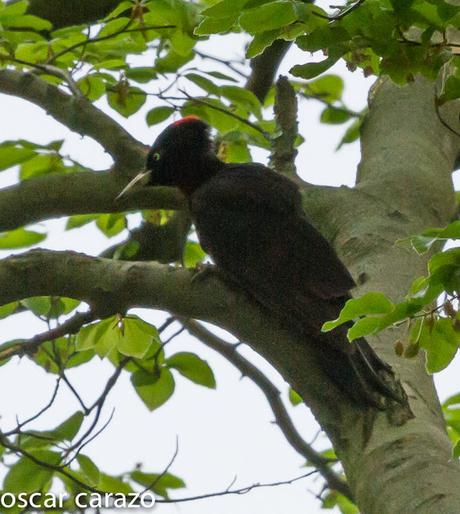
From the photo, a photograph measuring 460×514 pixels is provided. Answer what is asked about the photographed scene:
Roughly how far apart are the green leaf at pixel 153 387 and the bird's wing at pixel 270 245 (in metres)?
0.59

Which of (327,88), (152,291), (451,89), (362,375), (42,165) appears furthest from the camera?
(327,88)

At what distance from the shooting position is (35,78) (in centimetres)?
443

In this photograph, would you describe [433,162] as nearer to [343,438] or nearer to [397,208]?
[397,208]

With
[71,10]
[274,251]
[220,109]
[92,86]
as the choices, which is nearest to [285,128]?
[220,109]

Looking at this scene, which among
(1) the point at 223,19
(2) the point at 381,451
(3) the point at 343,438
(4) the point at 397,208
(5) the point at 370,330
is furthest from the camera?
(4) the point at 397,208

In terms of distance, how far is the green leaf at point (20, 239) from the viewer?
4340mm

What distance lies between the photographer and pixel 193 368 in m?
4.24

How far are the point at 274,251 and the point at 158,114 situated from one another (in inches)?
48.0

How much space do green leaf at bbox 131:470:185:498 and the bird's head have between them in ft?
4.18

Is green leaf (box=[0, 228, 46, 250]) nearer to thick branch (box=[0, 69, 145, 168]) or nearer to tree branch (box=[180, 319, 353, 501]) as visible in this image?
thick branch (box=[0, 69, 145, 168])

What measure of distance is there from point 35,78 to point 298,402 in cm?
203

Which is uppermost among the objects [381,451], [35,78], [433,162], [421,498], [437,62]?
[35,78]

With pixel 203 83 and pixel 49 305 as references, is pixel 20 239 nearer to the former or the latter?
pixel 49 305

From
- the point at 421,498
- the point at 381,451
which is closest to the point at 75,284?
the point at 381,451
